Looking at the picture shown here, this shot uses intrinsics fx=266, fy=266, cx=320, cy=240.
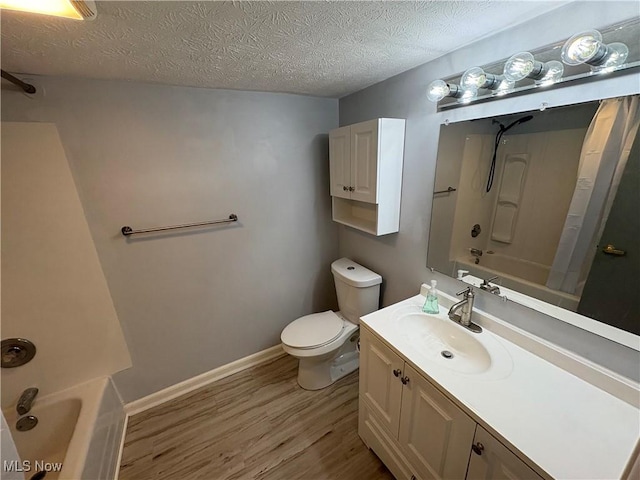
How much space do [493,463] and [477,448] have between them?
0.17 ft

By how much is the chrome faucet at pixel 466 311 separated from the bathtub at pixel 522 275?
12cm

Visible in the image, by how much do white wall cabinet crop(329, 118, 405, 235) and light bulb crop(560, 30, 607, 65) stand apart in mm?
764

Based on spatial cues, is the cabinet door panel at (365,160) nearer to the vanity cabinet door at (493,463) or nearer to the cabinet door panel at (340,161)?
the cabinet door panel at (340,161)

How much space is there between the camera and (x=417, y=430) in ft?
3.79

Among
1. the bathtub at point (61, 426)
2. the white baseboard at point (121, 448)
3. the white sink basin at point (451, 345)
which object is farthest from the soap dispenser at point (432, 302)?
the white baseboard at point (121, 448)

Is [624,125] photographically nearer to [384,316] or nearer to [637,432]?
[637,432]

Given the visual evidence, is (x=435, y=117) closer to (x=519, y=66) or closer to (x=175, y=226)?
(x=519, y=66)

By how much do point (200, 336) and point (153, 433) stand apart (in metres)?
0.62

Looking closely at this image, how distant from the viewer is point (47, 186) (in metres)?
1.35

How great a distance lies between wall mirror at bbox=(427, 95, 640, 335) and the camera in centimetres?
88

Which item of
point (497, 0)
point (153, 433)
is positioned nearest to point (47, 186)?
point (153, 433)

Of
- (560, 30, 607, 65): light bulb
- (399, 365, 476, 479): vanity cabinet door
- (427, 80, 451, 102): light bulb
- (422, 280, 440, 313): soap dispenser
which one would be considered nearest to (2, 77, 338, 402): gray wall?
(427, 80, 451, 102): light bulb

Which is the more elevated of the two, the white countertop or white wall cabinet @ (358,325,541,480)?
the white countertop

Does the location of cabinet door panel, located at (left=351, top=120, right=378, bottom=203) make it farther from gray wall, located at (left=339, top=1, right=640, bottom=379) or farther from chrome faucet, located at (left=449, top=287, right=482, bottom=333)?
chrome faucet, located at (left=449, top=287, right=482, bottom=333)
